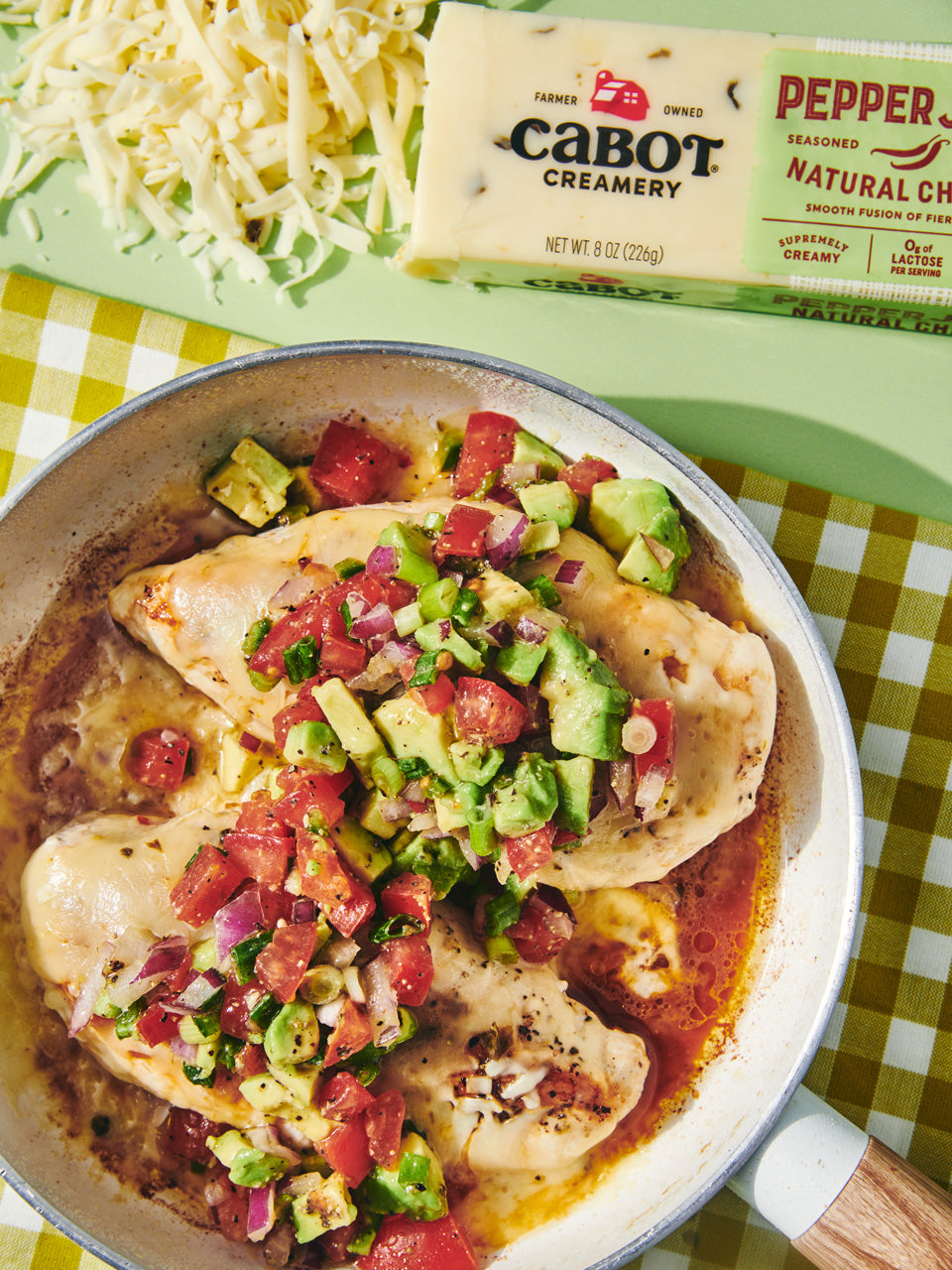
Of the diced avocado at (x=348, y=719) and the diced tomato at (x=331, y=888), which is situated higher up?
the diced avocado at (x=348, y=719)

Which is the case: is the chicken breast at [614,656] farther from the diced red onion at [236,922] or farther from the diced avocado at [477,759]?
the diced red onion at [236,922]

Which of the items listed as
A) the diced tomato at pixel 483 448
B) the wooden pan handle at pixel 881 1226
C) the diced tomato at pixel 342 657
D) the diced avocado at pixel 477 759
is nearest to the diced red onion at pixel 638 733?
the diced avocado at pixel 477 759

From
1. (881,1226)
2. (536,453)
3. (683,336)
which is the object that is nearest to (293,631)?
(536,453)

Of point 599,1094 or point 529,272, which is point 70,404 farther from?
point 599,1094

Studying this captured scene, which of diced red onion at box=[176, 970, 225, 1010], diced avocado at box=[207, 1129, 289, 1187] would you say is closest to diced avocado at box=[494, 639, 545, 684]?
diced red onion at box=[176, 970, 225, 1010]

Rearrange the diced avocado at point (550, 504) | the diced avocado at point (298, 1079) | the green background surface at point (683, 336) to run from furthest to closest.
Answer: the green background surface at point (683, 336) → the diced avocado at point (550, 504) → the diced avocado at point (298, 1079)

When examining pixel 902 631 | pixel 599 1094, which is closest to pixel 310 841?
pixel 599 1094
